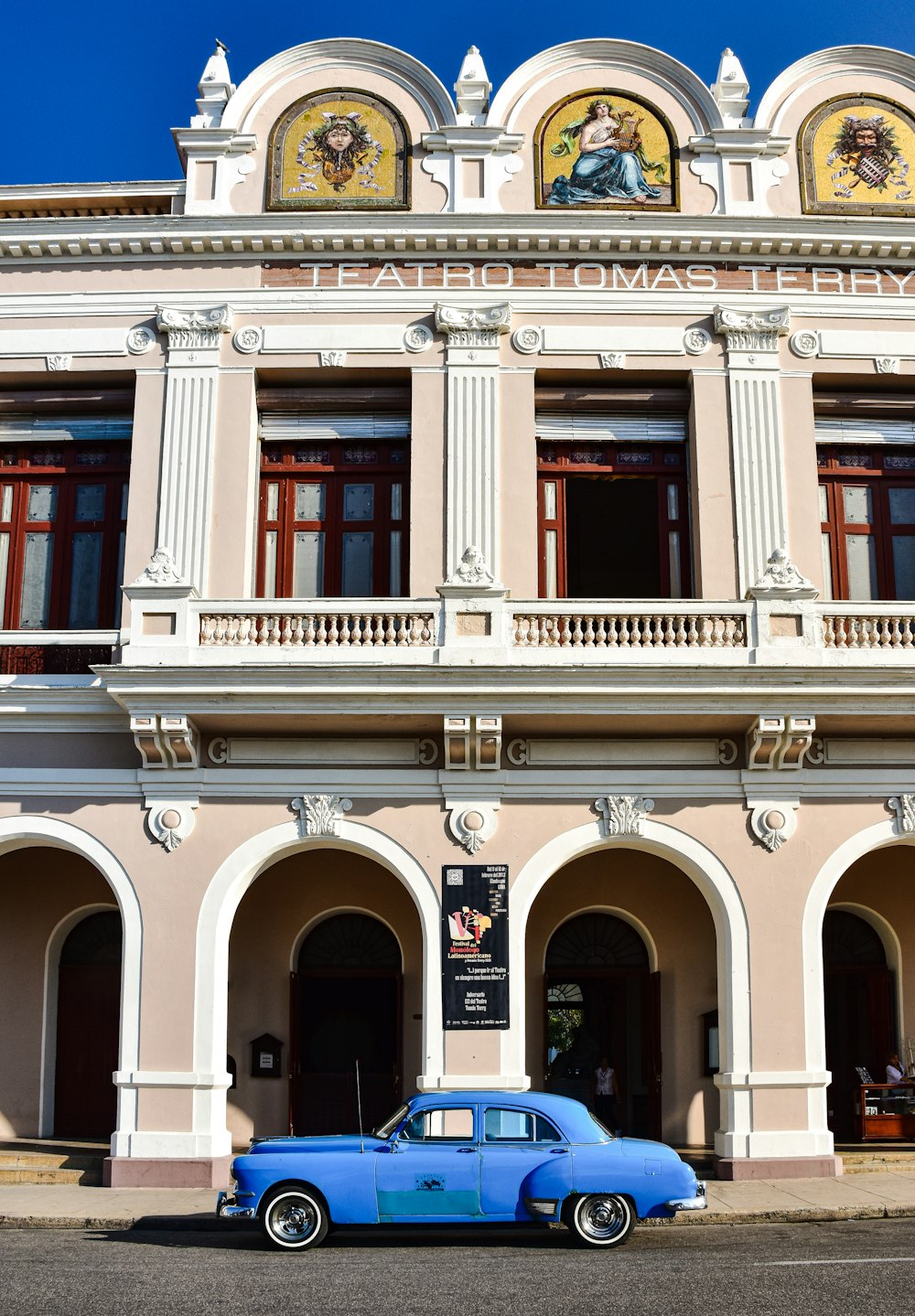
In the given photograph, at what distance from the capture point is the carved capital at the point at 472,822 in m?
19.0

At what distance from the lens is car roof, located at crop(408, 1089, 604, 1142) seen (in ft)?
45.6

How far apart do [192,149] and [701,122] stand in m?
7.60

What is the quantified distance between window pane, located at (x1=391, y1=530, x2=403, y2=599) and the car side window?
8.51m

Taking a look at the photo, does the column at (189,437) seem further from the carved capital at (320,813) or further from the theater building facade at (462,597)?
the carved capital at (320,813)

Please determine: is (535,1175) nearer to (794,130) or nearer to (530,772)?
(530,772)

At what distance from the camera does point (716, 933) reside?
19.5m

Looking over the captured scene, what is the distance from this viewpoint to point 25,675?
781 inches

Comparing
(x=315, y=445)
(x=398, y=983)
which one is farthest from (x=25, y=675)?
(x=398, y=983)

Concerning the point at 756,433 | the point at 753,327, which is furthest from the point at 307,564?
the point at 753,327

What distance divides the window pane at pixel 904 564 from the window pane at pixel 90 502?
11524mm

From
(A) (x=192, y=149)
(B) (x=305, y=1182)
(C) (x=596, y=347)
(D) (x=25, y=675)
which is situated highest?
(A) (x=192, y=149)

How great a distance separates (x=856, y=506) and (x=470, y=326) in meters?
6.16

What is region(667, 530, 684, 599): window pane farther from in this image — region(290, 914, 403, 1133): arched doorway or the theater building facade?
region(290, 914, 403, 1133): arched doorway

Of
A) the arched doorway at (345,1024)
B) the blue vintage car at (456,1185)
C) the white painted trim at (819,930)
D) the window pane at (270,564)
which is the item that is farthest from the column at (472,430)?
the blue vintage car at (456,1185)
